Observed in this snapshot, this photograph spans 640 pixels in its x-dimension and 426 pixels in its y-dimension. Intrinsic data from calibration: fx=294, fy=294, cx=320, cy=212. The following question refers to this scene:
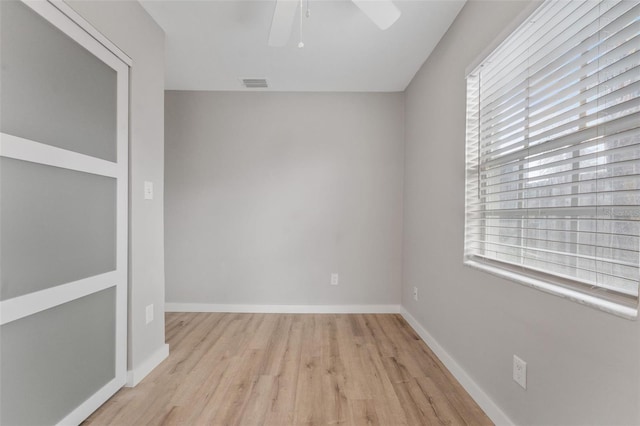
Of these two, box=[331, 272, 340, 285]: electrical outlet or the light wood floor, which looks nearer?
the light wood floor

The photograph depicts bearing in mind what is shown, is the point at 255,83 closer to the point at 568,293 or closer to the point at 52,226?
the point at 52,226

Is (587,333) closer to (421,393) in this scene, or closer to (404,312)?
(421,393)

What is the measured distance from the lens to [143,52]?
196 centimetres

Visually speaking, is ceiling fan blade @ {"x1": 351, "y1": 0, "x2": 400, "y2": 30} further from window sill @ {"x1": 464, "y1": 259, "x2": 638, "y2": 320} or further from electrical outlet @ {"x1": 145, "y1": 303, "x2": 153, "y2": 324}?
electrical outlet @ {"x1": 145, "y1": 303, "x2": 153, "y2": 324}

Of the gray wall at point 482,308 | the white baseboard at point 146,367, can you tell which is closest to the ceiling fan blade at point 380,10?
the gray wall at point 482,308

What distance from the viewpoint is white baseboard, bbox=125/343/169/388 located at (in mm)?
1837

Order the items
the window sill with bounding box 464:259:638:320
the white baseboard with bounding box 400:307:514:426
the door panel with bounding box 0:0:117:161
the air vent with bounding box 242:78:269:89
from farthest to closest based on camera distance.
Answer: the air vent with bounding box 242:78:269:89, the white baseboard with bounding box 400:307:514:426, the door panel with bounding box 0:0:117:161, the window sill with bounding box 464:259:638:320

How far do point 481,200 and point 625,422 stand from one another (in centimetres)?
114

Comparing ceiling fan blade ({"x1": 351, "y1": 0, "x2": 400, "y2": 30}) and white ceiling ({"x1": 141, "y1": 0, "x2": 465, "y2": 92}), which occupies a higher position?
white ceiling ({"x1": 141, "y1": 0, "x2": 465, "y2": 92})

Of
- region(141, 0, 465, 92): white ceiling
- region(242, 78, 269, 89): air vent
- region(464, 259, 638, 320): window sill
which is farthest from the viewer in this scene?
region(242, 78, 269, 89): air vent

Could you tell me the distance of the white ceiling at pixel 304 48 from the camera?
76.2 inches

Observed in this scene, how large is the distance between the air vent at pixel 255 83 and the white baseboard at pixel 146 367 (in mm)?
2484

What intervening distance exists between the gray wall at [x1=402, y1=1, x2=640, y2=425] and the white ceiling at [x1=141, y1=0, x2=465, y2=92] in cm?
23

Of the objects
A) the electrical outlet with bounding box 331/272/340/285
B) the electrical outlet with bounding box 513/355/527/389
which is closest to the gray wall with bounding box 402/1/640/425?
the electrical outlet with bounding box 513/355/527/389
